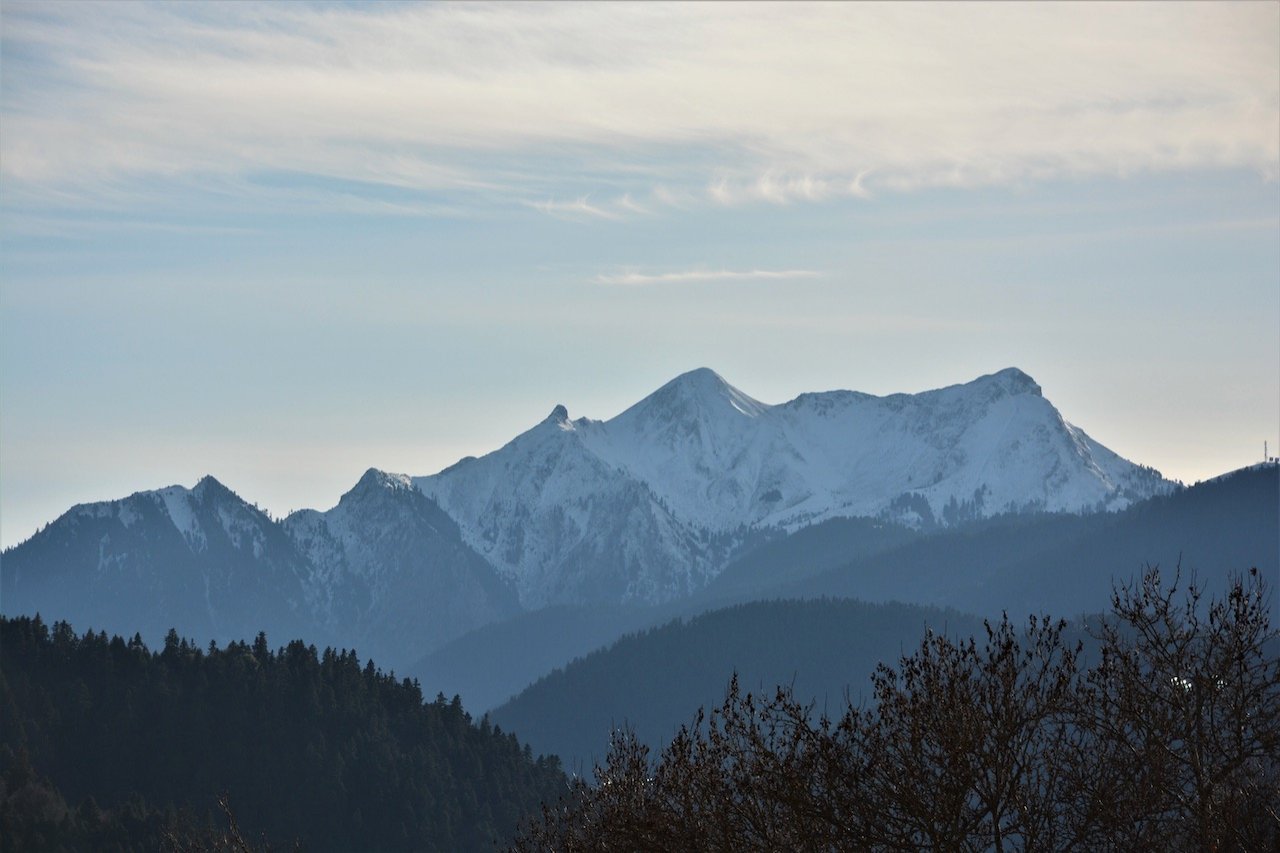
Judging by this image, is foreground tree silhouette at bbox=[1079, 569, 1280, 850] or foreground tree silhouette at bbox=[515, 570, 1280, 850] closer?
foreground tree silhouette at bbox=[515, 570, 1280, 850]

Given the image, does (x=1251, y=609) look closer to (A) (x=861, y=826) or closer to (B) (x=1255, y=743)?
(B) (x=1255, y=743)

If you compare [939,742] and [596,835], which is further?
[596,835]

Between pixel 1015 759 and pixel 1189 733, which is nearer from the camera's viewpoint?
pixel 1015 759

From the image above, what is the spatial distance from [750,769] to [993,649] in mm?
6461

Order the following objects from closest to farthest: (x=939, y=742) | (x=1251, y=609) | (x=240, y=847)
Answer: (x=939, y=742) < (x=1251, y=609) < (x=240, y=847)

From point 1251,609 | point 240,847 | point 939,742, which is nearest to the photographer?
point 939,742

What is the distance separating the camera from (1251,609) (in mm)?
41375

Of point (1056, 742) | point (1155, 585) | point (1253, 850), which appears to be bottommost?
point (1253, 850)

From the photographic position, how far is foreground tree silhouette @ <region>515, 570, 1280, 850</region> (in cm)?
3816

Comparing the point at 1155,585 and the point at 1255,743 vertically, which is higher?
the point at 1155,585

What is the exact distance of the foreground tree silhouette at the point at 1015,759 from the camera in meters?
38.2

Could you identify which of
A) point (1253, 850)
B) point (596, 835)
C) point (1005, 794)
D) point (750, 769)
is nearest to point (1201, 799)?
point (1253, 850)

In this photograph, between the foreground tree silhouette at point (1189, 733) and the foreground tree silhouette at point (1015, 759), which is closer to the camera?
the foreground tree silhouette at point (1015, 759)

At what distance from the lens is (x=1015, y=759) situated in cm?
3806
